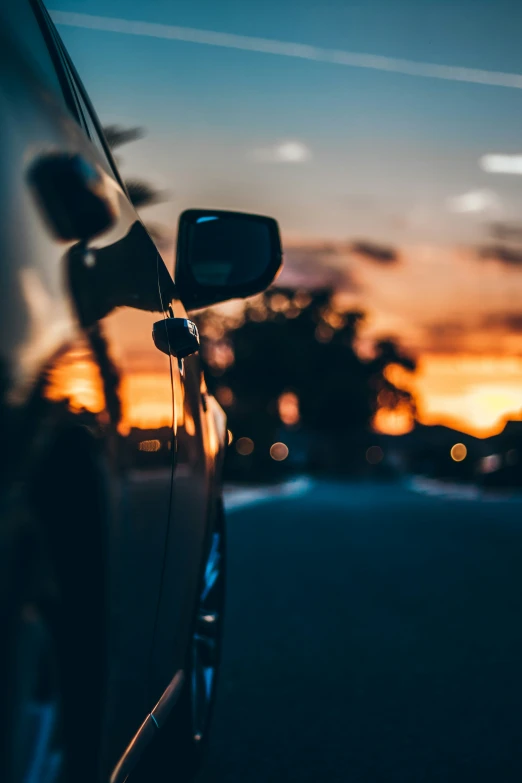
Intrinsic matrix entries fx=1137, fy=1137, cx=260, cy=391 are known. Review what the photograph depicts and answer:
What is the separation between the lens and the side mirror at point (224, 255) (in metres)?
3.56

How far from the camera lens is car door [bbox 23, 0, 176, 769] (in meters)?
1.93

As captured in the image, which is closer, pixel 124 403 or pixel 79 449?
pixel 79 449

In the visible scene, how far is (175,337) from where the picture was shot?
3.04m

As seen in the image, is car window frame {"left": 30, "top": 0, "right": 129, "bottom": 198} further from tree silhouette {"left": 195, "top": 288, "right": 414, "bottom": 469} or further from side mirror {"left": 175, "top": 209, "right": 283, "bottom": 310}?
tree silhouette {"left": 195, "top": 288, "right": 414, "bottom": 469}

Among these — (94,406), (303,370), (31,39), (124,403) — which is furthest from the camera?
(303,370)

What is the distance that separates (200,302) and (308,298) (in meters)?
81.8

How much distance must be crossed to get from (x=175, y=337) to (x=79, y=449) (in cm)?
126

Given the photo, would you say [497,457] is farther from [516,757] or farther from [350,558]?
[516,757]

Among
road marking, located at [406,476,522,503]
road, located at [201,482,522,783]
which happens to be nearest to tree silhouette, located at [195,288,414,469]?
road marking, located at [406,476,522,503]

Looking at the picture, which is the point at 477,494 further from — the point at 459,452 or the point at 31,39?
the point at 459,452

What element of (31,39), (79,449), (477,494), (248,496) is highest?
(31,39)

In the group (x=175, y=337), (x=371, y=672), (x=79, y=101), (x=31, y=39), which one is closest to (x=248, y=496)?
(x=371, y=672)

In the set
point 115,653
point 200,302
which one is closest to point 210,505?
point 200,302

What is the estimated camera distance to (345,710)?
4594mm
